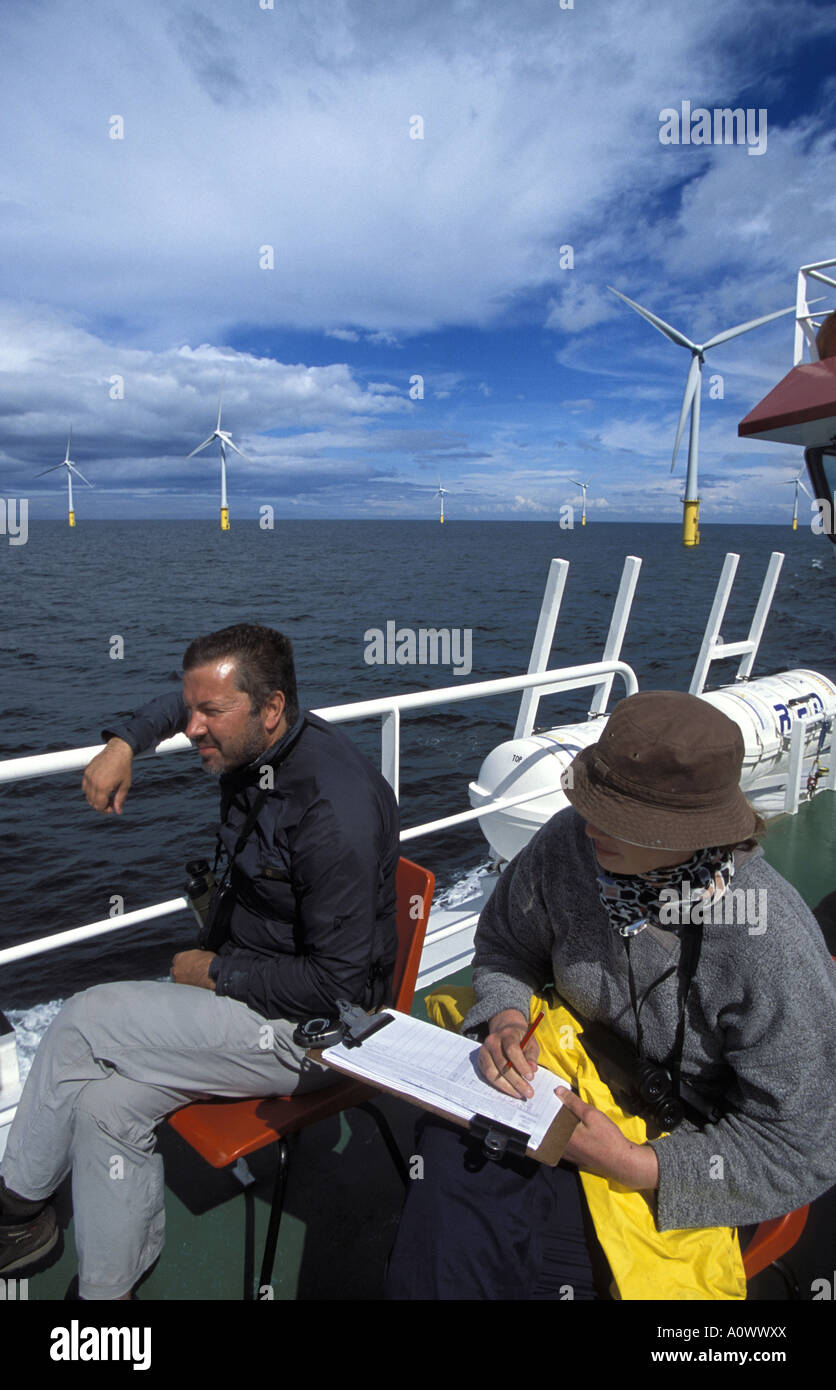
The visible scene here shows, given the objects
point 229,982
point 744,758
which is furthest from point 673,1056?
point 744,758

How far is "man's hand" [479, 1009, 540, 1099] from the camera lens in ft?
5.45

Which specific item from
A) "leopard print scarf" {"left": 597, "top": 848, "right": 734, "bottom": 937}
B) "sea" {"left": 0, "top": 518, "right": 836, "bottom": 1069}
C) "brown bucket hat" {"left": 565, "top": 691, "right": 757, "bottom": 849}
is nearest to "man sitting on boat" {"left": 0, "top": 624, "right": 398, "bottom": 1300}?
"leopard print scarf" {"left": 597, "top": 848, "right": 734, "bottom": 937}

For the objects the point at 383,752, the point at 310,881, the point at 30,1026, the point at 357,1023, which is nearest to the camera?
the point at 357,1023

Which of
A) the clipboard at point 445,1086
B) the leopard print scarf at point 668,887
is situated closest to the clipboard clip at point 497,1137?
the clipboard at point 445,1086

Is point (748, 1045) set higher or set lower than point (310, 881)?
lower

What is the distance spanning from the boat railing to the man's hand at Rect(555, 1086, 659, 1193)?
123 cm

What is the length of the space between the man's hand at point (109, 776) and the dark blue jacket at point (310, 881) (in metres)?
0.29

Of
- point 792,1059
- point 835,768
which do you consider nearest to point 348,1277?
point 792,1059

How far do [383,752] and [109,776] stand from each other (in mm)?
1178

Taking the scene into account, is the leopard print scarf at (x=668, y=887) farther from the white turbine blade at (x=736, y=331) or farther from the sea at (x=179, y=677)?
the white turbine blade at (x=736, y=331)

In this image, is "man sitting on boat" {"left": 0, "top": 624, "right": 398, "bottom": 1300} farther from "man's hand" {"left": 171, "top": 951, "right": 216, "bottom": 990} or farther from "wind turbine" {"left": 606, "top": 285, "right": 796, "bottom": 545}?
"wind turbine" {"left": 606, "top": 285, "right": 796, "bottom": 545}

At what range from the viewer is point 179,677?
2267cm

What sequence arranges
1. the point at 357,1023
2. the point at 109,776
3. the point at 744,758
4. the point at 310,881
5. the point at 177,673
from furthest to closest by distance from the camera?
the point at 177,673
the point at 744,758
the point at 109,776
the point at 310,881
the point at 357,1023

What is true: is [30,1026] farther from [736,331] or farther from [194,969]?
[736,331]
